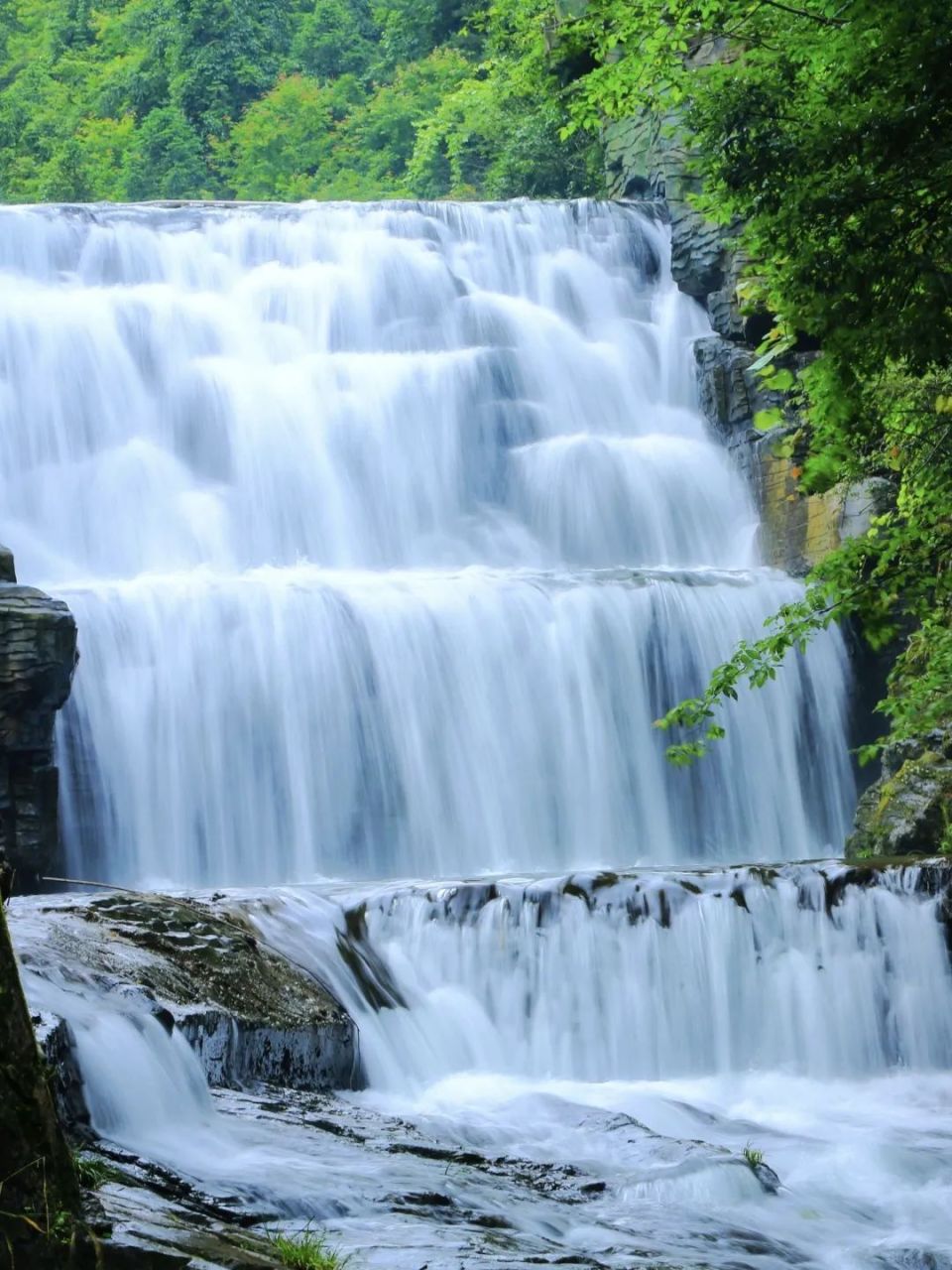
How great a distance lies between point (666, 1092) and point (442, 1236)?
5916 mm

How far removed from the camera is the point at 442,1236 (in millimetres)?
5945

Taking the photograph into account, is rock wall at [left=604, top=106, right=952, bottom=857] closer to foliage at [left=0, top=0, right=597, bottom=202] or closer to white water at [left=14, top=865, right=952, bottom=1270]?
white water at [left=14, top=865, right=952, bottom=1270]

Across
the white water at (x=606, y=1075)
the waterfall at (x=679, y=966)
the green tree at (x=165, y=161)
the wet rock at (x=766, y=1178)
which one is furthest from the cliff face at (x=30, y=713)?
the green tree at (x=165, y=161)

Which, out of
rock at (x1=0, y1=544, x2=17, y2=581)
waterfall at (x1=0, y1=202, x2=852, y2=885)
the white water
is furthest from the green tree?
the white water

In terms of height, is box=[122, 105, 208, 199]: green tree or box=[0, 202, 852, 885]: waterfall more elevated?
box=[122, 105, 208, 199]: green tree

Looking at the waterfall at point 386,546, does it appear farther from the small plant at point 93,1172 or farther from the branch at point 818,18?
the branch at point 818,18

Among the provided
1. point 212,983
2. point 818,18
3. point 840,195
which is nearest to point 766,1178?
point 212,983

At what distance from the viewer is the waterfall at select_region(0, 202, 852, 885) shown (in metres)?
17.8

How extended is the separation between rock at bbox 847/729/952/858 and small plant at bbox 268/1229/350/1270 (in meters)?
9.72

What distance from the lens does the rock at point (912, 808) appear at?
14719mm

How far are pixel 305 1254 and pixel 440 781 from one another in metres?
13.1

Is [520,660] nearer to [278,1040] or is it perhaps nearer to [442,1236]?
[278,1040]

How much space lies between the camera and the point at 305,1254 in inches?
200

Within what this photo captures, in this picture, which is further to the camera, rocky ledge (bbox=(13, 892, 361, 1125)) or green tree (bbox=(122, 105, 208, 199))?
green tree (bbox=(122, 105, 208, 199))
